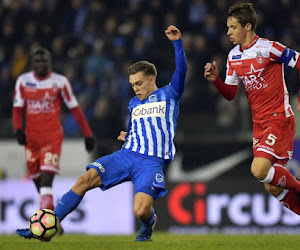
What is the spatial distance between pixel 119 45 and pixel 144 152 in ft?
27.3

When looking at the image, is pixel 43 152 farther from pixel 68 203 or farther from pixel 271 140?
pixel 271 140

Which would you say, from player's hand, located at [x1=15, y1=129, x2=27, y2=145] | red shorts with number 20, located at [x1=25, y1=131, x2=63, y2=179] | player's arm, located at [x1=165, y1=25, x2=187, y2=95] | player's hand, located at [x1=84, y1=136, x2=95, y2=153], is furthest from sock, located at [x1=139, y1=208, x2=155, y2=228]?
player's hand, located at [x1=15, y1=129, x2=27, y2=145]

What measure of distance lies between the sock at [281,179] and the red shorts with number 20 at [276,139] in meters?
0.12

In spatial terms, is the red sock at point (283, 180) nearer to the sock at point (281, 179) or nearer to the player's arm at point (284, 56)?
the sock at point (281, 179)

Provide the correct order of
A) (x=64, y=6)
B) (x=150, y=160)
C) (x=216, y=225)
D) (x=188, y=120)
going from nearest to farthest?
(x=150, y=160)
(x=216, y=225)
(x=188, y=120)
(x=64, y=6)

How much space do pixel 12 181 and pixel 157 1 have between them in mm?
5497

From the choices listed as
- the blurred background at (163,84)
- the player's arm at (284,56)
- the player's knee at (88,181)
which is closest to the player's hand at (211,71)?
the player's arm at (284,56)

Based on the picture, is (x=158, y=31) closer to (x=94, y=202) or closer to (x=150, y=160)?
(x=94, y=202)

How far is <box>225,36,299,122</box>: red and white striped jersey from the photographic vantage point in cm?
830

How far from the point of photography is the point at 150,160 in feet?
27.1

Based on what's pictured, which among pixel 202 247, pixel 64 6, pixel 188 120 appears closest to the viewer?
pixel 202 247

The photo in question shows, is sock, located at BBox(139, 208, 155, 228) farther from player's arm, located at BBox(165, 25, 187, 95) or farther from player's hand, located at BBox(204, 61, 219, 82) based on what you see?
player's hand, located at BBox(204, 61, 219, 82)

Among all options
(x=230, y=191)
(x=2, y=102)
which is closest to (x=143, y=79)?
(x=230, y=191)

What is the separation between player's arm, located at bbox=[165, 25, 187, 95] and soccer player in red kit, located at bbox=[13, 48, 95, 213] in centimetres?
275
